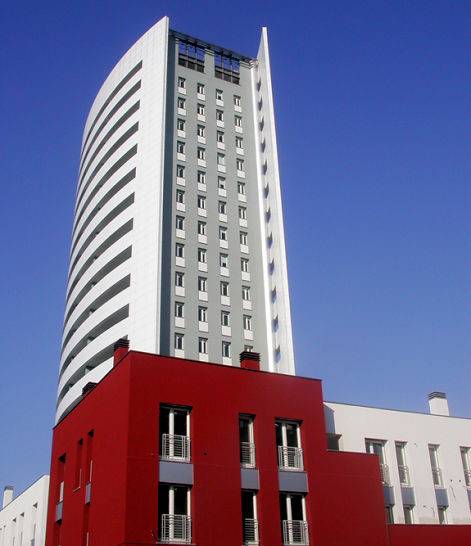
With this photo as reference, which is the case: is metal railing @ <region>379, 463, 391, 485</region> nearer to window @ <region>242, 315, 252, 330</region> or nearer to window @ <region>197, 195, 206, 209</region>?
window @ <region>242, 315, 252, 330</region>

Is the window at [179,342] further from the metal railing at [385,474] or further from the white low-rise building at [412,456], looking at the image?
the metal railing at [385,474]

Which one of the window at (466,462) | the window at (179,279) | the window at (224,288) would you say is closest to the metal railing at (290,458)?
the window at (466,462)

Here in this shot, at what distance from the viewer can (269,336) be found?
207 ft

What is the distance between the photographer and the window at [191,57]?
2894 inches

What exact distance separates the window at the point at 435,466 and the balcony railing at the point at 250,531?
14.3 m

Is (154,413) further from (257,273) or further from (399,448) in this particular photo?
(257,273)

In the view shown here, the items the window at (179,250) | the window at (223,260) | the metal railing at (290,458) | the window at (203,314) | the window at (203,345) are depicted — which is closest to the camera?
the metal railing at (290,458)

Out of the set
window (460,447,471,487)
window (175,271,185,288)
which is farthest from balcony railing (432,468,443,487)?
window (175,271,185,288)

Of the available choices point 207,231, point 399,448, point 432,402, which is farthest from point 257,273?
point 399,448

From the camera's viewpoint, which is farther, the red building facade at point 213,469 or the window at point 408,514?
the window at point 408,514

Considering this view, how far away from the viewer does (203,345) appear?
59.4 metres

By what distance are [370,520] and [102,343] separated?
115ft

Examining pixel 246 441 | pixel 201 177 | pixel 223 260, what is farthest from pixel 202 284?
pixel 246 441

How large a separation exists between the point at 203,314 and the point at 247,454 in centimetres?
3009
